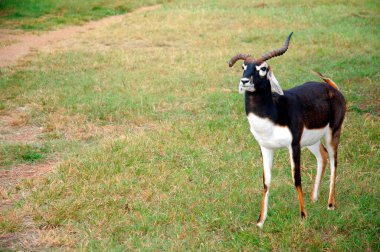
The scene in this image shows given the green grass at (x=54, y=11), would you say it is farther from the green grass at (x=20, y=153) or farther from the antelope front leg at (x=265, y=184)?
the antelope front leg at (x=265, y=184)

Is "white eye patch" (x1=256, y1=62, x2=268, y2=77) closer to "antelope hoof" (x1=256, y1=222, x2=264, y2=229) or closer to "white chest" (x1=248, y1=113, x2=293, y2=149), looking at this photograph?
"white chest" (x1=248, y1=113, x2=293, y2=149)

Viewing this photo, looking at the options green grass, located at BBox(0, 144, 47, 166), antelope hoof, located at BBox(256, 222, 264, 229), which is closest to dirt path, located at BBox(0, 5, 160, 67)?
green grass, located at BBox(0, 144, 47, 166)

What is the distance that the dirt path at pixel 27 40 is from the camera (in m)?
12.7

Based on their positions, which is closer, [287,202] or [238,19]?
[287,202]

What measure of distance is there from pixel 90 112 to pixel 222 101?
2.04 m

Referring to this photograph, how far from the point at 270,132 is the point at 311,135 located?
0.52 metres

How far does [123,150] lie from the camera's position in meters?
6.64

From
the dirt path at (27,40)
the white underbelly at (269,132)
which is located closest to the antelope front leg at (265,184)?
the white underbelly at (269,132)

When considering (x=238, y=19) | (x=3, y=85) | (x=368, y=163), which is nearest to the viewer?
(x=368, y=163)

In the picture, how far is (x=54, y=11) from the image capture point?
62.5ft

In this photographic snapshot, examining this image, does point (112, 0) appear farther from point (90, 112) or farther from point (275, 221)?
point (275, 221)

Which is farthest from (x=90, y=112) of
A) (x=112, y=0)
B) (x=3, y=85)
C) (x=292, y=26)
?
(x=112, y=0)

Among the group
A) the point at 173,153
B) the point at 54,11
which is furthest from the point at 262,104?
the point at 54,11

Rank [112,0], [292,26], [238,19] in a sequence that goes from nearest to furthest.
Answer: [292,26], [238,19], [112,0]
